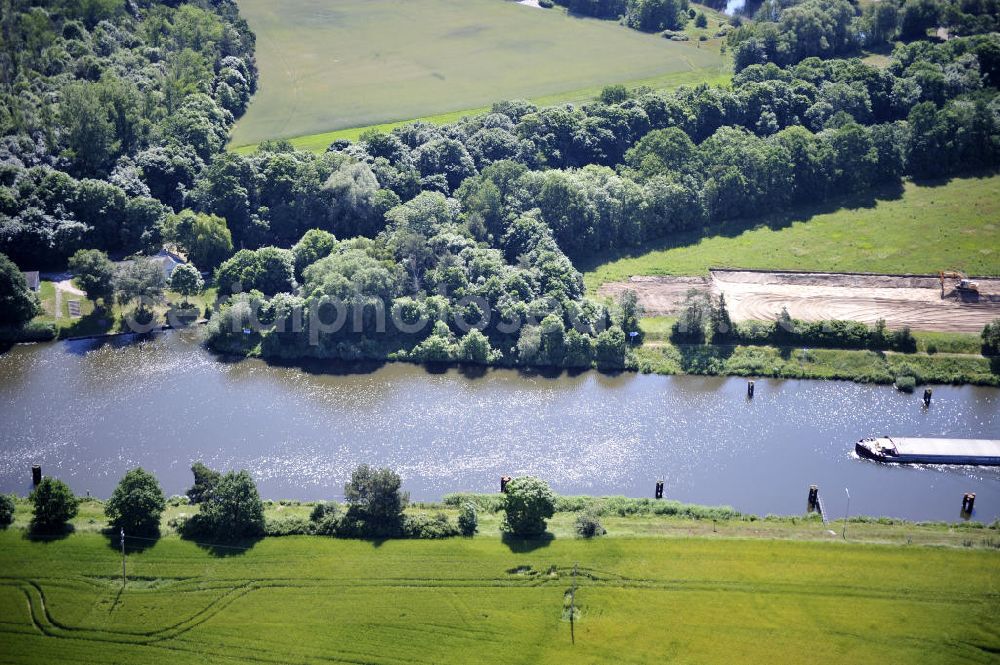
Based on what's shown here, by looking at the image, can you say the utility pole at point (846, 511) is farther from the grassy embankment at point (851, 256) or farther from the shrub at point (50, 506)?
the shrub at point (50, 506)

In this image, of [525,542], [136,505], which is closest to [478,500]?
[525,542]

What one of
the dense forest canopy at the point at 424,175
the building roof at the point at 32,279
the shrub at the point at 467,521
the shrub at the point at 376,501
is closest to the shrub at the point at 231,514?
the shrub at the point at 376,501

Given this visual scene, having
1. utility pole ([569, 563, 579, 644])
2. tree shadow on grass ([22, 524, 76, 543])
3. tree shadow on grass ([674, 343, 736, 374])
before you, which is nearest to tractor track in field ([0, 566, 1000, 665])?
utility pole ([569, 563, 579, 644])

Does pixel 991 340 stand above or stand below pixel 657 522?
above

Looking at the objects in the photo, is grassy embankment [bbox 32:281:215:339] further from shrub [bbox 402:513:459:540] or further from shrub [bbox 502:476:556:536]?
shrub [bbox 502:476:556:536]

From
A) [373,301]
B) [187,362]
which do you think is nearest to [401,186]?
[373,301]

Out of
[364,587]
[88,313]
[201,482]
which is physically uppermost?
[88,313]

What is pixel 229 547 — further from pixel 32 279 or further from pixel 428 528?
pixel 32 279
